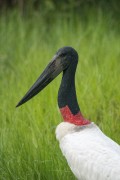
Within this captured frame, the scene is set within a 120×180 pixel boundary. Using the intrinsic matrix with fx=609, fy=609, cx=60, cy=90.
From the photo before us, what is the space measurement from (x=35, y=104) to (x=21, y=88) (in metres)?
0.64

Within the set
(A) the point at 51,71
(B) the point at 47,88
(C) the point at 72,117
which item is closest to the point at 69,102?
(C) the point at 72,117

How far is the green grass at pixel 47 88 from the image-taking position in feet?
15.8

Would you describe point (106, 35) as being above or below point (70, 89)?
above

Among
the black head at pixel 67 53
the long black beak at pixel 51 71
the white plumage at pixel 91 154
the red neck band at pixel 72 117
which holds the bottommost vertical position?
the white plumage at pixel 91 154

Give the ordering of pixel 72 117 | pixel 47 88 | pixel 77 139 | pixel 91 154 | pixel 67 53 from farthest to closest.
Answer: pixel 47 88, pixel 67 53, pixel 72 117, pixel 77 139, pixel 91 154

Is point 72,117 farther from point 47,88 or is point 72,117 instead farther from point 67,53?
point 47,88

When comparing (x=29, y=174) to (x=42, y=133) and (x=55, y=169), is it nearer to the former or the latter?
(x=55, y=169)

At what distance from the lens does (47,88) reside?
6402mm

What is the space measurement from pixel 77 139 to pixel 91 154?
0.20m

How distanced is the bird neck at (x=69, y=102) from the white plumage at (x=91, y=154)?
0.49 ft

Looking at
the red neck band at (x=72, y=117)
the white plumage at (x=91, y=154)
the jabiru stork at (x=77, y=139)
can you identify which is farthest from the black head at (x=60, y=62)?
the white plumage at (x=91, y=154)

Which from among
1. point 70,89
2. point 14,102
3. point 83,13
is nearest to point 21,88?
point 14,102

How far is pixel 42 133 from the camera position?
5332 millimetres

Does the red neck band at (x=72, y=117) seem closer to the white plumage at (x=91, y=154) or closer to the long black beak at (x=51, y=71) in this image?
the white plumage at (x=91, y=154)
